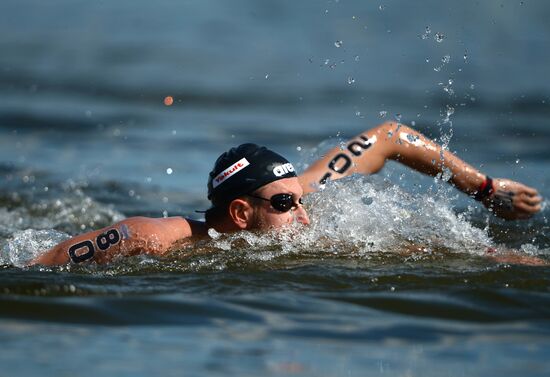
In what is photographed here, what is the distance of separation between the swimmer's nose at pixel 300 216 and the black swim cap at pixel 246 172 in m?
0.26

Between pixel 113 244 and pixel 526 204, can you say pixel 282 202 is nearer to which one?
pixel 113 244

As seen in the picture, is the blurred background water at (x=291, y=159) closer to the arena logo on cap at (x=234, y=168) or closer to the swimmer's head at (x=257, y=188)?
the swimmer's head at (x=257, y=188)

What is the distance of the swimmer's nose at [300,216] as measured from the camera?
8641 millimetres

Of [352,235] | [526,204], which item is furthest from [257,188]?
[526,204]

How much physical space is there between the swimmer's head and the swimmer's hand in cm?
208

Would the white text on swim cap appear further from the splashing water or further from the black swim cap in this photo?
the splashing water

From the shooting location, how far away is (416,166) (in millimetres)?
10188

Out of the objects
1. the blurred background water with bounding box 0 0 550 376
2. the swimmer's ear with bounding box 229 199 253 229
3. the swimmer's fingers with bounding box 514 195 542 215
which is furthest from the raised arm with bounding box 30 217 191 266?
the swimmer's fingers with bounding box 514 195 542 215

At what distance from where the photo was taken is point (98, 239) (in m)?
8.16

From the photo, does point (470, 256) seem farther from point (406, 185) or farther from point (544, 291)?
point (406, 185)

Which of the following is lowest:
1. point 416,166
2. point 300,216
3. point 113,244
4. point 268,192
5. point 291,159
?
point 113,244

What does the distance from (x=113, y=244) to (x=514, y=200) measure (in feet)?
11.8

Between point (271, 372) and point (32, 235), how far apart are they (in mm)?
3693

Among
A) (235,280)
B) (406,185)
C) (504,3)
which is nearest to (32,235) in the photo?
(235,280)
